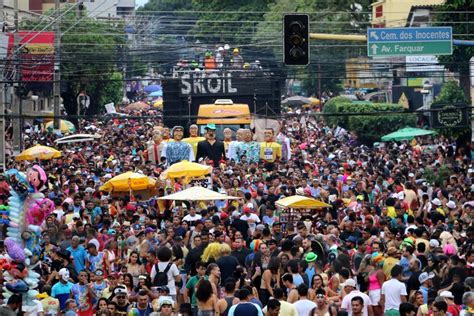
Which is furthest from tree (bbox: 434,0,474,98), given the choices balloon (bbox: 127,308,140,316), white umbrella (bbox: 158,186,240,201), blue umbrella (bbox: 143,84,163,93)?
blue umbrella (bbox: 143,84,163,93)

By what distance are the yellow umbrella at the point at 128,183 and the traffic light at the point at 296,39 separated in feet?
19.9

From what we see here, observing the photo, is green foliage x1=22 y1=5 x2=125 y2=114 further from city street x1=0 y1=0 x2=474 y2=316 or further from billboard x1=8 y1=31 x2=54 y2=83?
billboard x1=8 y1=31 x2=54 y2=83

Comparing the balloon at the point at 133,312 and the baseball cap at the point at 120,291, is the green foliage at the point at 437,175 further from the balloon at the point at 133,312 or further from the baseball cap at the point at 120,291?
the balloon at the point at 133,312

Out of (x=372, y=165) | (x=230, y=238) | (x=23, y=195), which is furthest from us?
(x=372, y=165)

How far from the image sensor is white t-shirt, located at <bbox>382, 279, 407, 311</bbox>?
18.8m

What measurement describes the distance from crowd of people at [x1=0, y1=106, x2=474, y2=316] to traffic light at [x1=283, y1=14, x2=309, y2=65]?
293cm

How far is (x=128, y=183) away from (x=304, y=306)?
565 inches

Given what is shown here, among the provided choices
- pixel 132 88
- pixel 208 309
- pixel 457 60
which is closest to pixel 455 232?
pixel 208 309

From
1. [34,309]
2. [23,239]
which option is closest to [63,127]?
[23,239]

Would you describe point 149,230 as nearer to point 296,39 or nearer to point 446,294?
point 296,39

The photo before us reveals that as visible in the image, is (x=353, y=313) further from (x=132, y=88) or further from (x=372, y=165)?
(x=132, y=88)

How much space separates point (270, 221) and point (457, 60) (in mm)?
23529

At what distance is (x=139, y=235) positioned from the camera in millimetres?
24234

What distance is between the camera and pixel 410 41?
37.8 meters
